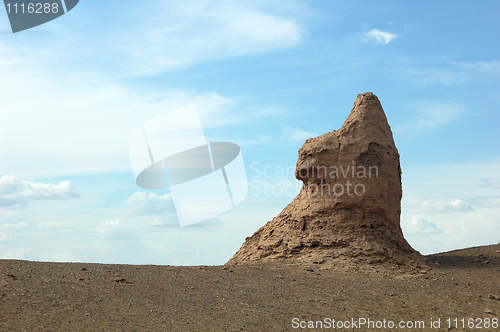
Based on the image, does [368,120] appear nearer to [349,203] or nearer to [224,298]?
[349,203]

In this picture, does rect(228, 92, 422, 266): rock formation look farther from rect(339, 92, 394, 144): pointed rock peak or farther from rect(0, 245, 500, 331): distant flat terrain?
rect(0, 245, 500, 331): distant flat terrain

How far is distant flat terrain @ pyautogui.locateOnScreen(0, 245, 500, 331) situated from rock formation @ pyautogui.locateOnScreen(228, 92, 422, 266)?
1222 millimetres

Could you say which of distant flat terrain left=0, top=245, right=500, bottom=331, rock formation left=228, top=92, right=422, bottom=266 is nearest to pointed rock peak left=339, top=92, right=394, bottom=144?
rock formation left=228, top=92, right=422, bottom=266

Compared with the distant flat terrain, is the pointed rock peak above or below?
above

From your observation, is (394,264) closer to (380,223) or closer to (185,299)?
(380,223)

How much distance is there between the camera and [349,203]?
15617mm

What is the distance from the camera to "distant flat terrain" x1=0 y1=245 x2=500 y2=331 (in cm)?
1013

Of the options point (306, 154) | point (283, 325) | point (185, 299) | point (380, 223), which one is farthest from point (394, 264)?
point (185, 299)

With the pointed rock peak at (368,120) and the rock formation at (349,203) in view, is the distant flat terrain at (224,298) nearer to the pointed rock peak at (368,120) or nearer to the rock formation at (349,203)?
the rock formation at (349,203)

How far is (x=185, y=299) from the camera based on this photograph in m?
11.3

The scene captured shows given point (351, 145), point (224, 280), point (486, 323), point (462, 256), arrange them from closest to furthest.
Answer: point (486, 323), point (224, 280), point (351, 145), point (462, 256)

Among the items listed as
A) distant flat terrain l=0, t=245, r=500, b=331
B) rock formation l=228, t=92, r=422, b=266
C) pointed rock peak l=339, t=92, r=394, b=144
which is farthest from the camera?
pointed rock peak l=339, t=92, r=394, b=144

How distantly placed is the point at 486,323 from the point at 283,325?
5.18m

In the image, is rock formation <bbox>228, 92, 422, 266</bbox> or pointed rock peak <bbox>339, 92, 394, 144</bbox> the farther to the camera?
pointed rock peak <bbox>339, 92, 394, 144</bbox>
